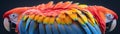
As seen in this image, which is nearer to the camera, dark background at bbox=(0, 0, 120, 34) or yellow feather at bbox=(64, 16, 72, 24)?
yellow feather at bbox=(64, 16, 72, 24)

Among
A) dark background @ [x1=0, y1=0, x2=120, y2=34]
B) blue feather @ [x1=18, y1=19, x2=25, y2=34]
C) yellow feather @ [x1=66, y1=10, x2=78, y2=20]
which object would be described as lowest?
blue feather @ [x1=18, y1=19, x2=25, y2=34]

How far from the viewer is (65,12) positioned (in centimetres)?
115

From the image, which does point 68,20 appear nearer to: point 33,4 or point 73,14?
point 73,14

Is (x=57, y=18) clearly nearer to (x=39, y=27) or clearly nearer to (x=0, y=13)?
(x=39, y=27)

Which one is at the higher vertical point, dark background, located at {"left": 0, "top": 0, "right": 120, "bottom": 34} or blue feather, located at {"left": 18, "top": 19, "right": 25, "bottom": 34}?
dark background, located at {"left": 0, "top": 0, "right": 120, "bottom": 34}

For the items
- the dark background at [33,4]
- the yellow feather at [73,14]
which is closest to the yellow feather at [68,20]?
the yellow feather at [73,14]

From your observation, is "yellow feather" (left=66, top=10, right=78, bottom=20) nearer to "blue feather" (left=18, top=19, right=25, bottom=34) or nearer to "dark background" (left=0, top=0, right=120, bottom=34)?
"dark background" (left=0, top=0, right=120, bottom=34)

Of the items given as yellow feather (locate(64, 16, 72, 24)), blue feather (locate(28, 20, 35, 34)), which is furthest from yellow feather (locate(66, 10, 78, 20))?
blue feather (locate(28, 20, 35, 34))

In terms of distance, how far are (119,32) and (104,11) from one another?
126mm

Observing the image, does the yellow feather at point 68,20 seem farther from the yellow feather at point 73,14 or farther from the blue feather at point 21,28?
the blue feather at point 21,28

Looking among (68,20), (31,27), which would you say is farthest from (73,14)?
(31,27)

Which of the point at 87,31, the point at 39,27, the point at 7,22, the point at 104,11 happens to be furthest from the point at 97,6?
the point at 7,22

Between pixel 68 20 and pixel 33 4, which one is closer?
pixel 68 20

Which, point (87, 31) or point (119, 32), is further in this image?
point (119, 32)
